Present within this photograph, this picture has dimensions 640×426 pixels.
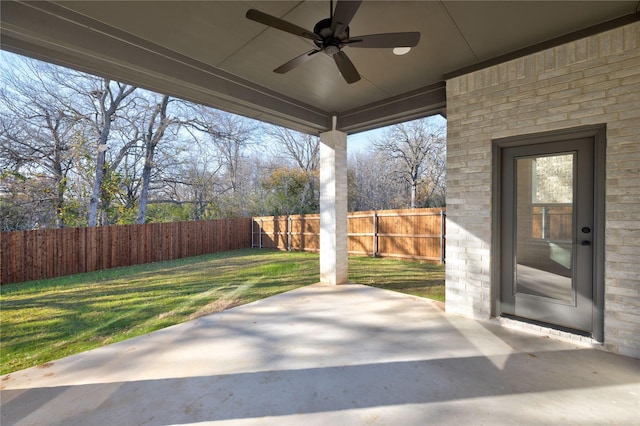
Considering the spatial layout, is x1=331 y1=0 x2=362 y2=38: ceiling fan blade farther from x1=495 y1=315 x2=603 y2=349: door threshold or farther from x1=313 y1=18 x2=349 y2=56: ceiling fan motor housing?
x1=495 y1=315 x2=603 y2=349: door threshold

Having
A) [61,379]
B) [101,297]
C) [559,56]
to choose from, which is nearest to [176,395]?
[61,379]

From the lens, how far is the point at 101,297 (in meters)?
4.66

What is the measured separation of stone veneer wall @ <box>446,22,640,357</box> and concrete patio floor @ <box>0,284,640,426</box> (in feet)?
1.45

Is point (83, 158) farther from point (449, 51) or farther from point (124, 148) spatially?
point (449, 51)

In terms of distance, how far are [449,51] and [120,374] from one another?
14.3 ft

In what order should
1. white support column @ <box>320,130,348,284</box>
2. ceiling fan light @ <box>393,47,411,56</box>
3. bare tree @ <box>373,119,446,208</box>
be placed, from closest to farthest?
1. ceiling fan light @ <box>393,47,411,56</box>
2. white support column @ <box>320,130,348,284</box>
3. bare tree @ <box>373,119,446,208</box>

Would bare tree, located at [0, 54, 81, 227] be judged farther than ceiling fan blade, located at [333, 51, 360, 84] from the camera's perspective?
Yes

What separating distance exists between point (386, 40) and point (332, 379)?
2.67 meters

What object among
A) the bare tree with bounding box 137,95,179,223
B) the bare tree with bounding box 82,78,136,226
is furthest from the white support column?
the bare tree with bounding box 137,95,179,223

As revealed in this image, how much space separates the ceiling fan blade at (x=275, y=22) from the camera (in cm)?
187

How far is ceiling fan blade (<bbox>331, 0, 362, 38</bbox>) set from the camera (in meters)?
1.70

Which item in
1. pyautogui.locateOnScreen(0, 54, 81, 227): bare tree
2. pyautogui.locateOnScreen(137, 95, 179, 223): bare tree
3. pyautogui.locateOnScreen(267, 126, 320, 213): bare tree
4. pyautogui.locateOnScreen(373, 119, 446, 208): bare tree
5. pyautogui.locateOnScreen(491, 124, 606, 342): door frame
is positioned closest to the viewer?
pyautogui.locateOnScreen(491, 124, 606, 342): door frame

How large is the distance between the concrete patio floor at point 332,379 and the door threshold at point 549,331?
100 millimetres

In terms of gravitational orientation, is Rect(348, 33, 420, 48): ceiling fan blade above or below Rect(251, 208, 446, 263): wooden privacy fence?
above
